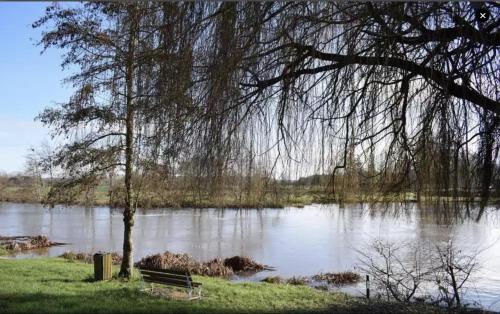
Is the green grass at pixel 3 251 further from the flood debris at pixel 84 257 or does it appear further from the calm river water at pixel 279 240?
the flood debris at pixel 84 257

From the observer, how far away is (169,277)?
11242mm

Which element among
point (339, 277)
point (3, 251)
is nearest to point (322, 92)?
point (339, 277)

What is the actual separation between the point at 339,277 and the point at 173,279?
26.6 ft

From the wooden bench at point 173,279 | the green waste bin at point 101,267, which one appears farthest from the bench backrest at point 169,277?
the green waste bin at point 101,267

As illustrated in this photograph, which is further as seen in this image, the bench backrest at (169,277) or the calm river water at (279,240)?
the calm river water at (279,240)

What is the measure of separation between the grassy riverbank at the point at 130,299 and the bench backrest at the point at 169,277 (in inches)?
14.3

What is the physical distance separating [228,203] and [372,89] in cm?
130

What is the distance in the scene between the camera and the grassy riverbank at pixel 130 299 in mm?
8336

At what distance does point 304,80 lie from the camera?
4.22 meters

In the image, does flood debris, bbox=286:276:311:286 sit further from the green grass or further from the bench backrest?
the green grass

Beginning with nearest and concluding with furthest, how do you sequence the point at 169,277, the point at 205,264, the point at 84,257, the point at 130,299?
1. the point at 130,299
2. the point at 169,277
3. the point at 205,264
4. the point at 84,257

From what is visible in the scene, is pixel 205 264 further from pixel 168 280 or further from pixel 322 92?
pixel 322 92

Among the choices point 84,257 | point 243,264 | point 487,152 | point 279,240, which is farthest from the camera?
point 279,240

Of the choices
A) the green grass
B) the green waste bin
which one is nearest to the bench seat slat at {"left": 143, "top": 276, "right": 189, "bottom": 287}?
the green waste bin
